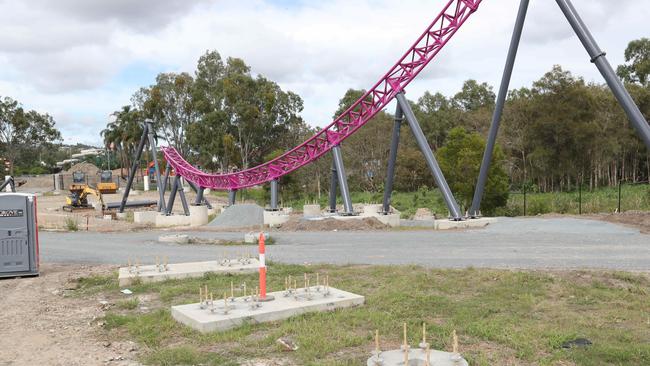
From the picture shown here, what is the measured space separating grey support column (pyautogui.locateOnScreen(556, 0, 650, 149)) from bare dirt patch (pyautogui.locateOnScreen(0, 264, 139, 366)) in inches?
582

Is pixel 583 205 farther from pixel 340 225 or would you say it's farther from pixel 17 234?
pixel 17 234

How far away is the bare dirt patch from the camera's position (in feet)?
20.4

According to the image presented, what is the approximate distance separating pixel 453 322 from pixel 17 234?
10182 mm

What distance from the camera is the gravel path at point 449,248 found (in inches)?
467

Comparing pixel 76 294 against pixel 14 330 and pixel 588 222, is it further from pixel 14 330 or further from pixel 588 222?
pixel 588 222

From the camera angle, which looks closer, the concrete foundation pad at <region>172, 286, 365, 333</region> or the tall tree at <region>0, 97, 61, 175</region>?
the concrete foundation pad at <region>172, 286, 365, 333</region>

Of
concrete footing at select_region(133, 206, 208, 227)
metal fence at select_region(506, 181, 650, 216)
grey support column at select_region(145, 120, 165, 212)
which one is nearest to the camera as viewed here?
metal fence at select_region(506, 181, 650, 216)

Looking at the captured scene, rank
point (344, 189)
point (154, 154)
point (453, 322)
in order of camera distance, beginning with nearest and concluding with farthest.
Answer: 1. point (453, 322)
2. point (344, 189)
3. point (154, 154)

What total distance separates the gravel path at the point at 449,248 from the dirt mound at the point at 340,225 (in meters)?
1.43

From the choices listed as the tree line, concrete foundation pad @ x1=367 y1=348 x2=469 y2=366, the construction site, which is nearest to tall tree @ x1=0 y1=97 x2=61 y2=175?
the tree line

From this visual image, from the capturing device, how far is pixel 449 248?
1422 cm

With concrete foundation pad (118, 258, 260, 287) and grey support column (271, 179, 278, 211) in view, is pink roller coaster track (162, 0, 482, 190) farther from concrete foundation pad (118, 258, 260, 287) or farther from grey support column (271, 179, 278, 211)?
concrete foundation pad (118, 258, 260, 287)

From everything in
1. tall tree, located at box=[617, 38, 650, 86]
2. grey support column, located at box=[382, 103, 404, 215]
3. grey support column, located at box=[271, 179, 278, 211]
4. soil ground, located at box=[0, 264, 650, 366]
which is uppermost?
tall tree, located at box=[617, 38, 650, 86]

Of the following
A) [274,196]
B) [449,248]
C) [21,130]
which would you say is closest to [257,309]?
[449,248]
